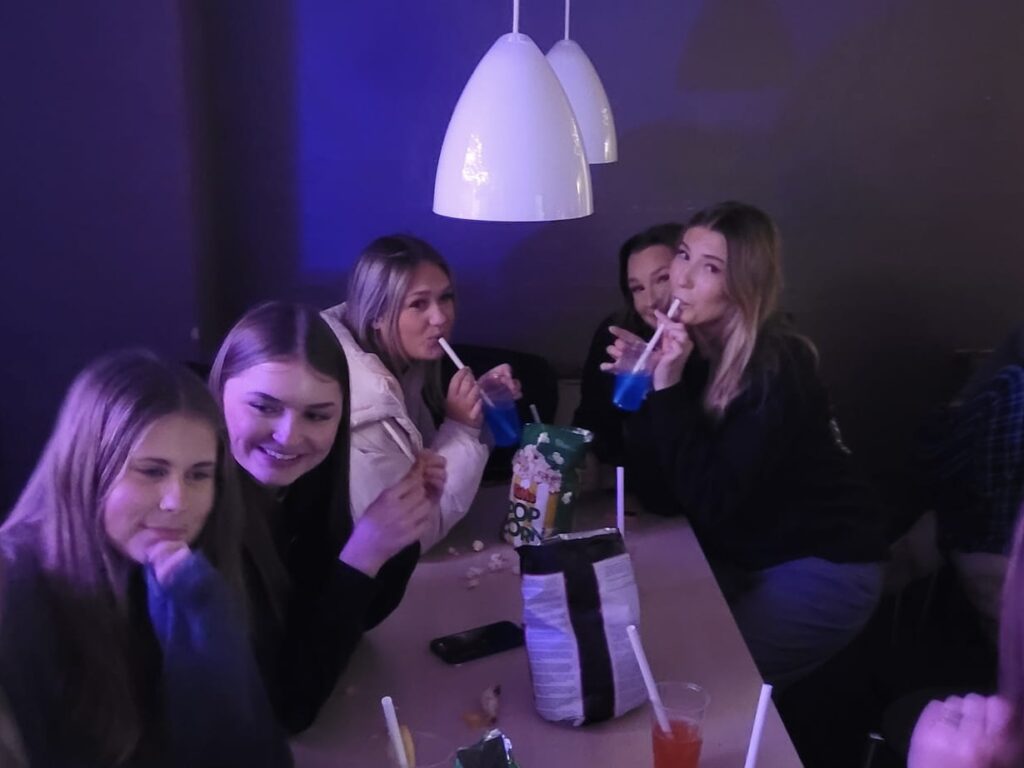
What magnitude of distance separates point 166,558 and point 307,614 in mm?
356

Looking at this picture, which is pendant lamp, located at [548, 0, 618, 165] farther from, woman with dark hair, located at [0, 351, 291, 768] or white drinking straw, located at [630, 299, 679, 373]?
woman with dark hair, located at [0, 351, 291, 768]

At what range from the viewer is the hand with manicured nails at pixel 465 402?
1965mm

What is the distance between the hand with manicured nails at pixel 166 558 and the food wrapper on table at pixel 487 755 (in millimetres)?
361

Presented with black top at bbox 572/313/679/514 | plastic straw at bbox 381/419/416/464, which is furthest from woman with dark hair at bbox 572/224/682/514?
plastic straw at bbox 381/419/416/464

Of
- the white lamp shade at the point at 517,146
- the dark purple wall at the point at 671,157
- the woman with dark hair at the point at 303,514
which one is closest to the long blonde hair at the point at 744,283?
the white lamp shade at the point at 517,146

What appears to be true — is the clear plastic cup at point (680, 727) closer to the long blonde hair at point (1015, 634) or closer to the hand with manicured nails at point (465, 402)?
the long blonde hair at point (1015, 634)

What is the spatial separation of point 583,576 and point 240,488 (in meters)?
0.45

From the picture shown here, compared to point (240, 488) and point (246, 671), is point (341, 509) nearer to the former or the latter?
point (240, 488)

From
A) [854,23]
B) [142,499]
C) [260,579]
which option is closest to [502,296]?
[854,23]

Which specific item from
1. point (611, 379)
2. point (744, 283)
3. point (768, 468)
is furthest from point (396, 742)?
point (611, 379)

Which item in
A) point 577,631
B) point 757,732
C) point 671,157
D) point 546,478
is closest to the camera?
point 757,732

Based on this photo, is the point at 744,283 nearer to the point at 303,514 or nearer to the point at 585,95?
the point at 585,95

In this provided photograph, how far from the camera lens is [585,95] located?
205cm

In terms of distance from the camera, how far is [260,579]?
1388 millimetres
